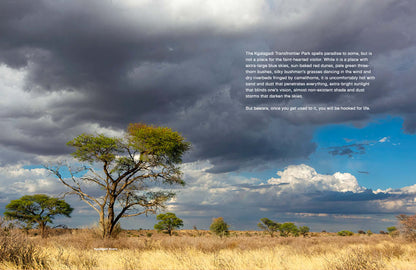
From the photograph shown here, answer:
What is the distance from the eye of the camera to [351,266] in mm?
9109

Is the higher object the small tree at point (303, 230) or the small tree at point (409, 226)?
the small tree at point (409, 226)

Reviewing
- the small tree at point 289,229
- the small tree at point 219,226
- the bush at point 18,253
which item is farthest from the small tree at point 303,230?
the bush at point 18,253

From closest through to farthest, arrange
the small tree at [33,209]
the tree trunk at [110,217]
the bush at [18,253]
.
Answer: the bush at [18,253] → the tree trunk at [110,217] → the small tree at [33,209]

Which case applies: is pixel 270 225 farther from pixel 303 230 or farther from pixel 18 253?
pixel 18 253

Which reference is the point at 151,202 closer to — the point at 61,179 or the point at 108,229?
the point at 108,229

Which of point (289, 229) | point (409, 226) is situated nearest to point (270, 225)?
point (289, 229)

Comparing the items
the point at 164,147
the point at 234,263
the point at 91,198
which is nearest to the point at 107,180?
the point at 91,198

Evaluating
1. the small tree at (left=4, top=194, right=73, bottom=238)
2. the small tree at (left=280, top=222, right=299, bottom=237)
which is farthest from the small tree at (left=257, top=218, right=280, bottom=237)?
the small tree at (left=4, top=194, right=73, bottom=238)

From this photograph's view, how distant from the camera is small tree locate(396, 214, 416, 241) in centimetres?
2509

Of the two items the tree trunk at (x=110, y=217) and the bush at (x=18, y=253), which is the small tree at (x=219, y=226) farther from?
the bush at (x=18, y=253)

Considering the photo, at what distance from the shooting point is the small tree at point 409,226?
25.1m

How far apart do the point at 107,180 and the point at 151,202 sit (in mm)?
4213

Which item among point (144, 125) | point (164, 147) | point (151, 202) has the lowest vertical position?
point (151, 202)

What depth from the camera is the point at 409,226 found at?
84.2 ft
